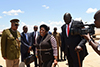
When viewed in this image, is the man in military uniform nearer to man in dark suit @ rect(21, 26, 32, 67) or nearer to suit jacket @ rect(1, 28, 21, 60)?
suit jacket @ rect(1, 28, 21, 60)

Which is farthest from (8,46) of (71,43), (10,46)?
(71,43)

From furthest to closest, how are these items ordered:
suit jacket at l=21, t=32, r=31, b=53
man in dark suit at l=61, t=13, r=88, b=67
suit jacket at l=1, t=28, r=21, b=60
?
1. suit jacket at l=21, t=32, r=31, b=53
2. suit jacket at l=1, t=28, r=21, b=60
3. man in dark suit at l=61, t=13, r=88, b=67

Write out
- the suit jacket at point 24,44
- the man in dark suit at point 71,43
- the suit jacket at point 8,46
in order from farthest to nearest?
the suit jacket at point 24,44, the suit jacket at point 8,46, the man in dark suit at point 71,43

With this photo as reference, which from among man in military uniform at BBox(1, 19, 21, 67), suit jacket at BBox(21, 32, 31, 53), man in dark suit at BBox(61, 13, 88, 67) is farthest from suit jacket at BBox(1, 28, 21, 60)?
man in dark suit at BBox(61, 13, 88, 67)

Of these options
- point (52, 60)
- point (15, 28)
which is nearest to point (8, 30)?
point (15, 28)

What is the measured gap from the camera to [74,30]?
9.93 feet

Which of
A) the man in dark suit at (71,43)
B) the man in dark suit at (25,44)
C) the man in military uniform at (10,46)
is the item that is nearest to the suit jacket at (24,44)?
the man in dark suit at (25,44)

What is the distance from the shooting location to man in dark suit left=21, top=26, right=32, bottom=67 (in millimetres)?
5473

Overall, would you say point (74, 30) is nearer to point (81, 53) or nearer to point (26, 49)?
point (81, 53)

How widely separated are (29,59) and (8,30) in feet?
3.89

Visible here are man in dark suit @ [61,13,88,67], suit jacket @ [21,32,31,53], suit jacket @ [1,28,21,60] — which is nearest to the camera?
man in dark suit @ [61,13,88,67]

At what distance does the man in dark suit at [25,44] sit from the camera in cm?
547

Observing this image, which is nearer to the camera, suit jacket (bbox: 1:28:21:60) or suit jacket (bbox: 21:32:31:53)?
suit jacket (bbox: 1:28:21:60)

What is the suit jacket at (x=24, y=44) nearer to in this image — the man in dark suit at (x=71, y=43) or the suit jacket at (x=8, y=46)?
the suit jacket at (x=8, y=46)
